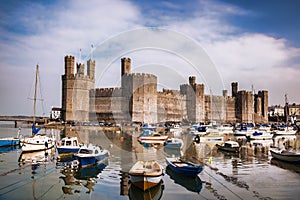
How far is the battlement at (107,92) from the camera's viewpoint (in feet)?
174

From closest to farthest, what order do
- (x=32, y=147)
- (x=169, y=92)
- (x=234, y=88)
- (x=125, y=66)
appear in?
(x=32, y=147), (x=125, y=66), (x=169, y=92), (x=234, y=88)

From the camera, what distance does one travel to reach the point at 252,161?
58.2 feet

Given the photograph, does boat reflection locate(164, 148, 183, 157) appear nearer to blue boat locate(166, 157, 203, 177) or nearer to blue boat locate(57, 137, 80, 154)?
blue boat locate(57, 137, 80, 154)

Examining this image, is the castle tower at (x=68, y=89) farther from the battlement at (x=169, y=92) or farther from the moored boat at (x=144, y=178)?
the moored boat at (x=144, y=178)

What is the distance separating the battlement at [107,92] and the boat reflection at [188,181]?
4005 centimetres

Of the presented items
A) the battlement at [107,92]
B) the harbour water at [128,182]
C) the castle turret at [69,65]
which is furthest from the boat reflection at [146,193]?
the castle turret at [69,65]

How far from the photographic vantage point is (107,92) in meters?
54.8

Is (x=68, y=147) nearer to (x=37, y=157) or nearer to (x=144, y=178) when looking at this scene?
(x=37, y=157)

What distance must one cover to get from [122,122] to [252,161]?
35405 millimetres

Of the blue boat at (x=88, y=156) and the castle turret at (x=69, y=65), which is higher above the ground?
the castle turret at (x=69, y=65)

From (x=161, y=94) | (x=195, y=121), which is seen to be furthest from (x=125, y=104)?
(x=195, y=121)

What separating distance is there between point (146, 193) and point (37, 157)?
10090 mm

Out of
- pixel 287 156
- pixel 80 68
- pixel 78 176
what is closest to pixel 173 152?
pixel 287 156

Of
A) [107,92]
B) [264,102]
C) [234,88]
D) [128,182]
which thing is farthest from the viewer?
[264,102]
